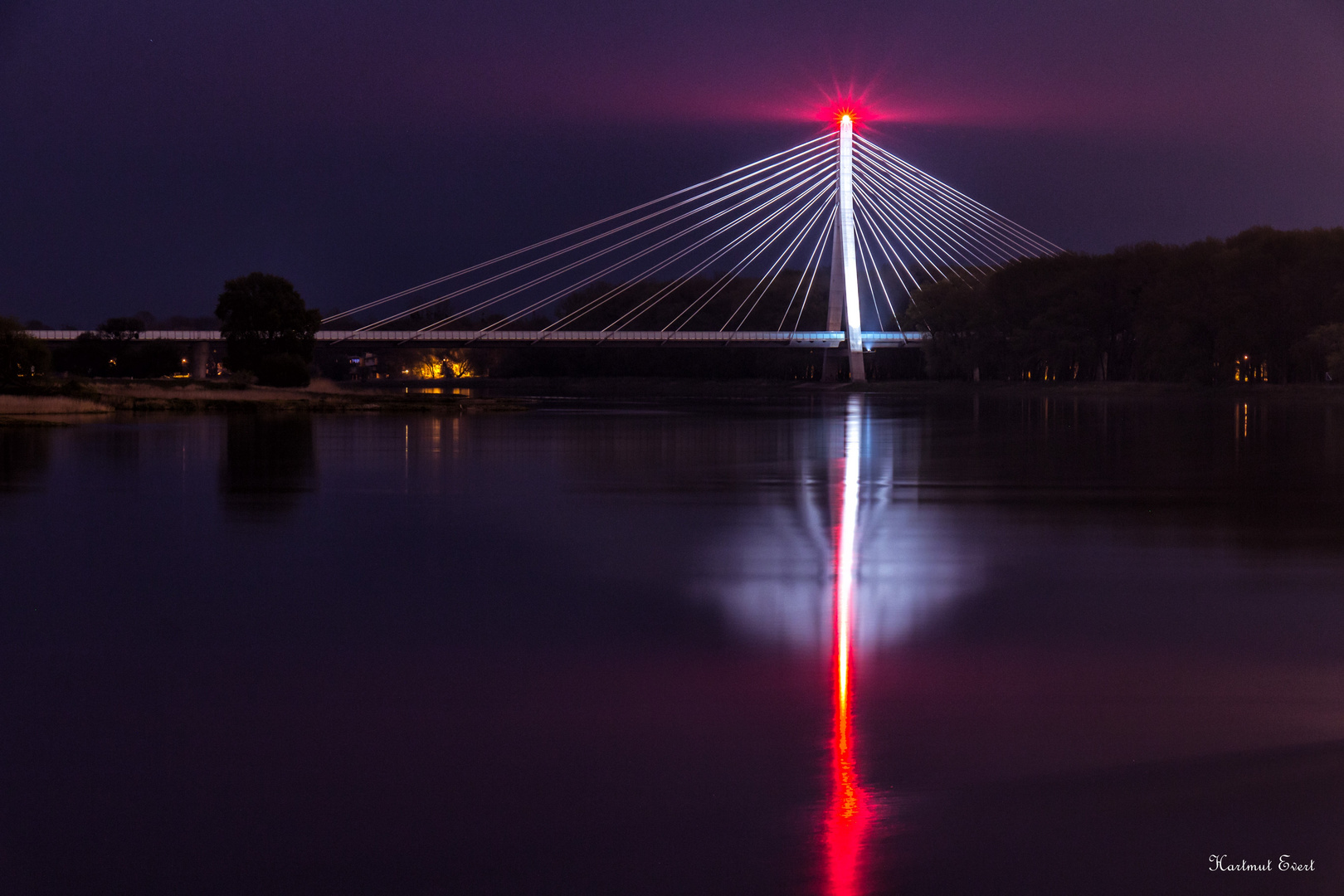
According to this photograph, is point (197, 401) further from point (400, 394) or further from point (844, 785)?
point (844, 785)

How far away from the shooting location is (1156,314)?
304 feet

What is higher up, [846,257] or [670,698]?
[846,257]

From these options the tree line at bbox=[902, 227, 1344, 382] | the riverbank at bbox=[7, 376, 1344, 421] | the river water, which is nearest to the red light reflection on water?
the river water

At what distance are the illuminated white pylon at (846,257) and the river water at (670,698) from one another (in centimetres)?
7005

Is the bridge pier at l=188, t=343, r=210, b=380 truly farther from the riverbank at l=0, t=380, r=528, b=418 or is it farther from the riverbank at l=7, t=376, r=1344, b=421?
the riverbank at l=0, t=380, r=528, b=418

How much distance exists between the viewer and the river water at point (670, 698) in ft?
20.1

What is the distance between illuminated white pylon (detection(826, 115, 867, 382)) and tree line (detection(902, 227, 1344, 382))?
16113 mm

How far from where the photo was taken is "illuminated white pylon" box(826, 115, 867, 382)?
3516 inches

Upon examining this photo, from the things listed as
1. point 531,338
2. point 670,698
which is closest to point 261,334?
point 531,338

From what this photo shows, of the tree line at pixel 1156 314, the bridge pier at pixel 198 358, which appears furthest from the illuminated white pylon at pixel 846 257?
the bridge pier at pixel 198 358

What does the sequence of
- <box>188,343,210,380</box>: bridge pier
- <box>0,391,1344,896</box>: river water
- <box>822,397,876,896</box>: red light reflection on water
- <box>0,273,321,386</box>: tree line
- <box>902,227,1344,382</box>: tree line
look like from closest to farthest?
1. <box>822,397,876,896</box>: red light reflection on water
2. <box>0,391,1344,896</box>: river water
3. <box>0,273,321,386</box>: tree line
4. <box>902,227,1344,382</box>: tree line
5. <box>188,343,210,380</box>: bridge pier

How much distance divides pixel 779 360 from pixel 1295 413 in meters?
83.6

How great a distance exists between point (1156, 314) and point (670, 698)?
9036cm

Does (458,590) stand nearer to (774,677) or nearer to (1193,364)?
(774,677)
